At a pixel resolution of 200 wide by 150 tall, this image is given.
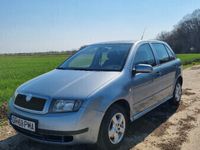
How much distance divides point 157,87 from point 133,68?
1.05 m

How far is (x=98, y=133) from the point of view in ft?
11.7

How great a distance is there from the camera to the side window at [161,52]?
222 inches

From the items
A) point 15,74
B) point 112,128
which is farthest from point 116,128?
point 15,74

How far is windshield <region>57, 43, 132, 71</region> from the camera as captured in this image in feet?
14.9

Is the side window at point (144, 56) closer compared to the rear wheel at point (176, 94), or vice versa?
the side window at point (144, 56)

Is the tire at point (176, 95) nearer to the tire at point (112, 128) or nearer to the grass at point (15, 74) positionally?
the tire at point (112, 128)

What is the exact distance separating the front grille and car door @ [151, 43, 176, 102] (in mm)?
2430

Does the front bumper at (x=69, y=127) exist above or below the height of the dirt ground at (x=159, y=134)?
above

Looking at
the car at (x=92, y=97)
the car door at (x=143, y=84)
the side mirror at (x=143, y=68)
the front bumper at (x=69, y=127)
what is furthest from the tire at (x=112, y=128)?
the side mirror at (x=143, y=68)

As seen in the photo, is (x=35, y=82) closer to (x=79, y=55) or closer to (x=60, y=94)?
(x=60, y=94)

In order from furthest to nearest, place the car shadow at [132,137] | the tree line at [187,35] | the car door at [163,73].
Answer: the tree line at [187,35] < the car door at [163,73] < the car shadow at [132,137]

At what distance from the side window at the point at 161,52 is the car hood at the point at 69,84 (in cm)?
182

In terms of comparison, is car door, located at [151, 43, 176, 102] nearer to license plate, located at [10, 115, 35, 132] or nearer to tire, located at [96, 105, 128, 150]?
tire, located at [96, 105, 128, 150]

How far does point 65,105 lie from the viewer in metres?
3.45
